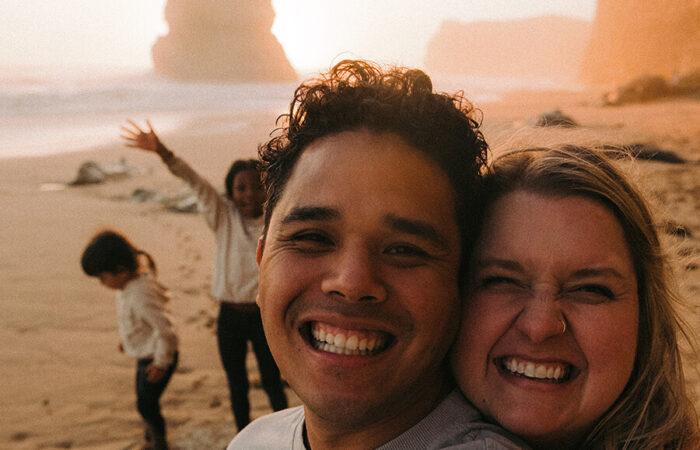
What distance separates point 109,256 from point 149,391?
2.81ft

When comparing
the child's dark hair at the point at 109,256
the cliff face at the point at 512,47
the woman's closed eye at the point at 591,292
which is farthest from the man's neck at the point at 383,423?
the cliff face at the point at 512,47

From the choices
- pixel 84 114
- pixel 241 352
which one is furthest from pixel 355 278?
pixel 84 114

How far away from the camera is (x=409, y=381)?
124 centimetres

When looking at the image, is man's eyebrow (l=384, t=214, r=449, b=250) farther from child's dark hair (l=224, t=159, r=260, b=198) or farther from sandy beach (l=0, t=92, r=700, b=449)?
child's dark hair (l=224, t=159, r=260, b=198)

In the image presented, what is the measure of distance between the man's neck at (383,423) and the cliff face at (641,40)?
43.9 meters

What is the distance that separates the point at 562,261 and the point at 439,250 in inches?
11.1

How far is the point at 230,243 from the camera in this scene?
363 centimetres

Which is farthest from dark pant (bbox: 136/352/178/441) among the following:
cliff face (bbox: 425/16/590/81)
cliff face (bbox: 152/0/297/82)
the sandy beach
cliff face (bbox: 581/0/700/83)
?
cliff face (bbox: 425/16/590/81)

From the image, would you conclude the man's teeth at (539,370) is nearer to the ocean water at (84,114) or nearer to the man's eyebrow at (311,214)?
the man's eyebrow at (311,214)

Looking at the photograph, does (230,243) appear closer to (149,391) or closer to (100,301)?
(149,391)

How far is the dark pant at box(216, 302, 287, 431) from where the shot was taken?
3557 mm

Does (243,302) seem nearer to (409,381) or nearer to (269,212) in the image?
(269,212)

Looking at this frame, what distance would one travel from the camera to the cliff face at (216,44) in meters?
75.8

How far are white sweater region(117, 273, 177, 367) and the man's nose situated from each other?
92.4 inches
